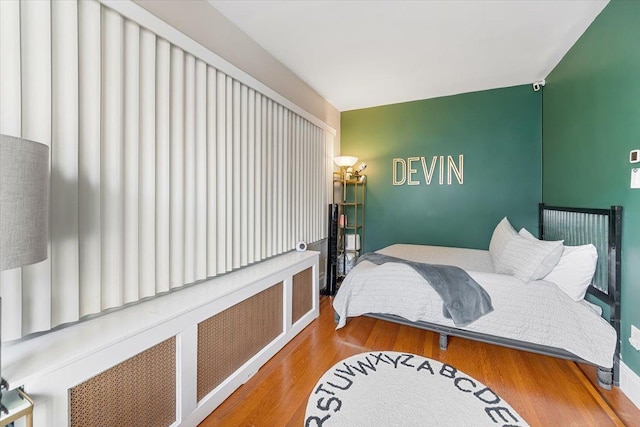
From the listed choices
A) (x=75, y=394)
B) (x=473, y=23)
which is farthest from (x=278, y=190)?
(x=473, y=23)

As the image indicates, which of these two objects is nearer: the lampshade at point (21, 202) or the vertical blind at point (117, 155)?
the lampshade at point (21, 202)

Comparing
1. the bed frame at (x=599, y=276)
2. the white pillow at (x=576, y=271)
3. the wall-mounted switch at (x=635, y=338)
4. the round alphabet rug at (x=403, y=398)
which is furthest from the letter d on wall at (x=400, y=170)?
the wall-mounted switch at (x=635, y=338)

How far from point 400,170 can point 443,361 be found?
2.50 meters

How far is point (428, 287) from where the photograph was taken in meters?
A: 2.17

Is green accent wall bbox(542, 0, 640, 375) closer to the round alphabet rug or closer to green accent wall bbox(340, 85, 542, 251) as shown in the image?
green accent wall bbox(340, 85, 542, 251)

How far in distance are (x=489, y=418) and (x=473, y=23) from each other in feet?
8.80

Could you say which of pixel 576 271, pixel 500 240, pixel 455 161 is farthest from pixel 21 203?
pixel 455 161

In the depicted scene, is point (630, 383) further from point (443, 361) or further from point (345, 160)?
point (345, 160)

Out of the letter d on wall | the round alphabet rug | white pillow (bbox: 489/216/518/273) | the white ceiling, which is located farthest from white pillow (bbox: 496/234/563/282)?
the letter d on wall

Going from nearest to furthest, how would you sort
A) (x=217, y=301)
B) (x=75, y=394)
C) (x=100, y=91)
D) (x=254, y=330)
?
(x=75, y=394)
(x=100, y=91)
(x=217, y=301)
(x=254, y=330)

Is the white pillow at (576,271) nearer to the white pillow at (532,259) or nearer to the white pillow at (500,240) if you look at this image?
the white pillow at (532,259)

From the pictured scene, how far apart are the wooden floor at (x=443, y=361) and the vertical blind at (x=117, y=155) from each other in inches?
32.6

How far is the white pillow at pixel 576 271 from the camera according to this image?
6.06 ft

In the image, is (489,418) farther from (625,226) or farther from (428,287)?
(625,226)
